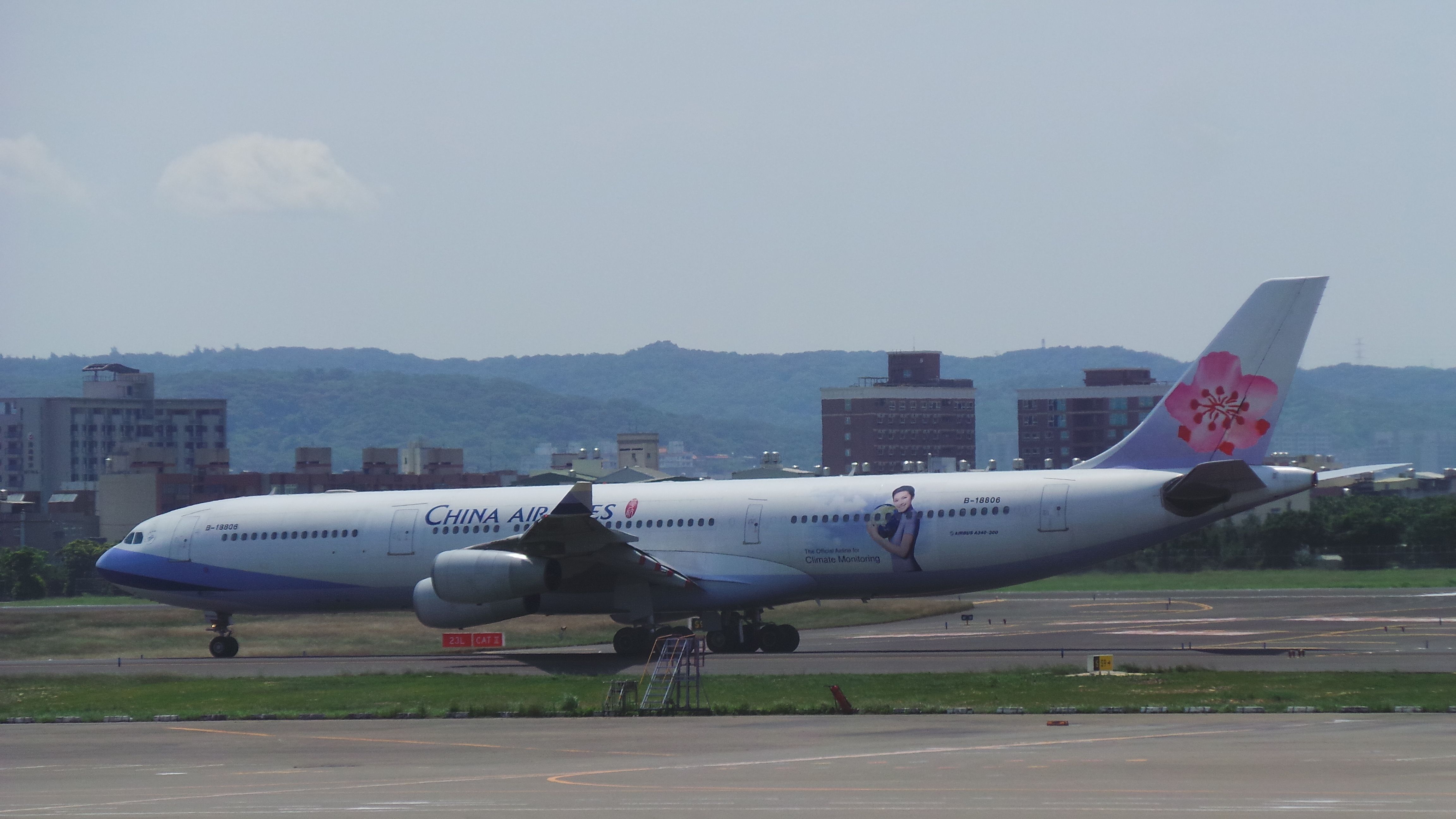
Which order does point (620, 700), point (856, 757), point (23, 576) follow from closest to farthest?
point (856, 757), point (620, 700), point (23, 576)

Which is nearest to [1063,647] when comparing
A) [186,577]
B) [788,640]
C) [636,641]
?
[788,640]

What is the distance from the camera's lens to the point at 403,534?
3872 cm

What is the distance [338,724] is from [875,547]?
13.6 meters

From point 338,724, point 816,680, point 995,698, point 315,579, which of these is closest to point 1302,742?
point 995,698

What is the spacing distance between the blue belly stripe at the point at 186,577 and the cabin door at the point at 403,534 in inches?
56.9

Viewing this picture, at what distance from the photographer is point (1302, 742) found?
1886 centimetres

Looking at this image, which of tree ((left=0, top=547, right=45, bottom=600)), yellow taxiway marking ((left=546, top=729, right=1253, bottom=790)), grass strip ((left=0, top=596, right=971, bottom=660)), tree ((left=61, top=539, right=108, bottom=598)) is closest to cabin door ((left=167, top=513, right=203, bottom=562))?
grass strip ((left=0, top=596, right=971, bottom=660))

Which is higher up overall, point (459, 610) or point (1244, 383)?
point (1244, 383)

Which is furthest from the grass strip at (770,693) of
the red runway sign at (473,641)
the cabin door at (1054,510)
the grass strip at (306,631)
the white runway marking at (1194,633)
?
the white runway marking at (1194,633)

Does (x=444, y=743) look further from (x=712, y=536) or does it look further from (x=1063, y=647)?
(x=1063, y=647)

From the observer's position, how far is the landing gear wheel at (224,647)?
40719 mm

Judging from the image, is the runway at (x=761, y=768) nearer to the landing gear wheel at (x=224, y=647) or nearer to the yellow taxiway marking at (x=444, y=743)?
the yellow taxiway marking at (x=444, y=743)

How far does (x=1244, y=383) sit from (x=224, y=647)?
2466cm

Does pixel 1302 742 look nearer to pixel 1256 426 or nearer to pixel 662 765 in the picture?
pixel 662 765
